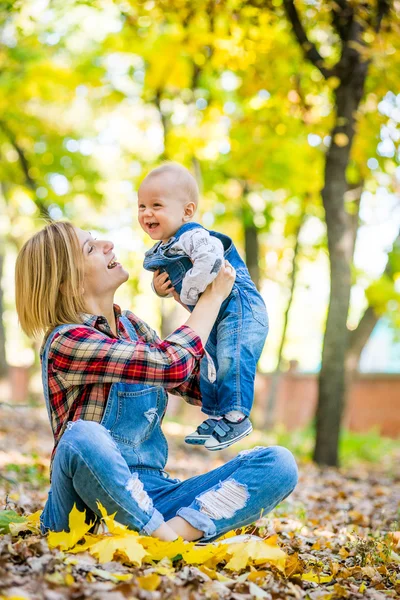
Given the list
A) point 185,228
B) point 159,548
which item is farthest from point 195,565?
point 185,228

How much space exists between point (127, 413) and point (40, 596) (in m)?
0.98

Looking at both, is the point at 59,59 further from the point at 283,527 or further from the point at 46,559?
the point at 46,559

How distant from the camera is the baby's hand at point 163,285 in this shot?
3453 mm

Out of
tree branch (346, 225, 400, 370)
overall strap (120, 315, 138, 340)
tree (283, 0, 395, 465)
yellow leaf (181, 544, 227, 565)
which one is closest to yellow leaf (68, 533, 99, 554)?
yellow leaf (181, 544, 227, 565)

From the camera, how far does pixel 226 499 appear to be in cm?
286

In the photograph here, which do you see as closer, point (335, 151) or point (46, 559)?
point (46, 559)

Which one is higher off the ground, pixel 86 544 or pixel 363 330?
pixel 363 330

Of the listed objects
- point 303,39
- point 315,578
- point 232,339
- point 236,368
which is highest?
point 303,39

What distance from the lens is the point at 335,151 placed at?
836 centimetres

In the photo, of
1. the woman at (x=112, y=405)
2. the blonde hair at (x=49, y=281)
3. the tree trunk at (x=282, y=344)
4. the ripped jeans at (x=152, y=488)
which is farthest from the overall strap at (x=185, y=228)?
the tree trunk at (x=282, y=344)

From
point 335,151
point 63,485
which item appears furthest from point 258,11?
point 63,485

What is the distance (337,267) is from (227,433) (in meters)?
5.65

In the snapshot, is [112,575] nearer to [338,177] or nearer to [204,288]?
[204,288]

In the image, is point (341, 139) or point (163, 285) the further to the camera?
point (341, 139)
